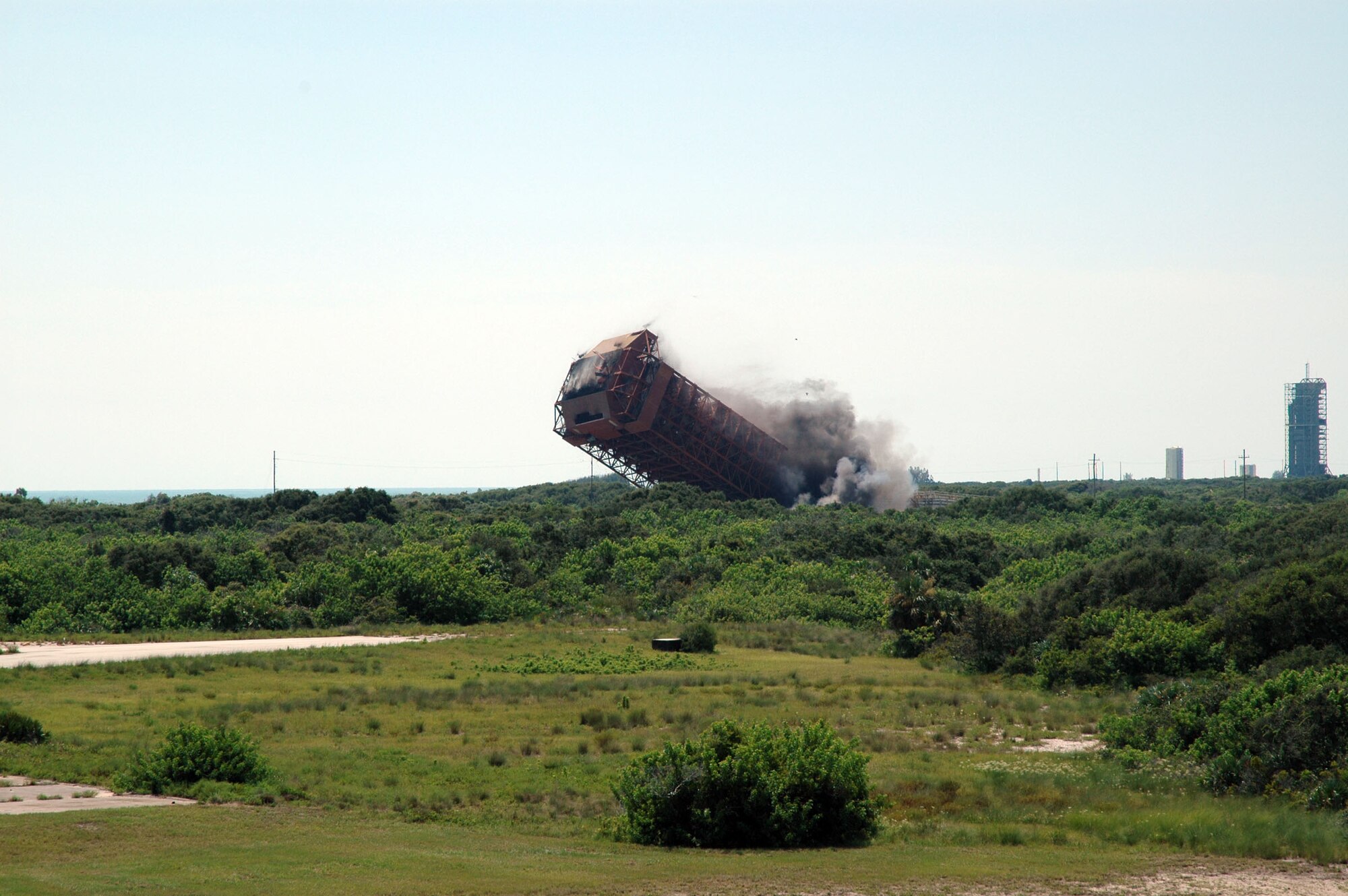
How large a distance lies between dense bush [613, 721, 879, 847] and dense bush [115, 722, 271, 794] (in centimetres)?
598

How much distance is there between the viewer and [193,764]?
1747 cm

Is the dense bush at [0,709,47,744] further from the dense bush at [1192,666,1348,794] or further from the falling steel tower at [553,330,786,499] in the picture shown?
the falling steel tower at [553,330,786,499]

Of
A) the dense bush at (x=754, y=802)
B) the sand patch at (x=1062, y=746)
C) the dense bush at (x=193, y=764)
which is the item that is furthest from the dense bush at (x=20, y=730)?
the sand patch at (x=1062, y=746)

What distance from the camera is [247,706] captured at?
2548 cm

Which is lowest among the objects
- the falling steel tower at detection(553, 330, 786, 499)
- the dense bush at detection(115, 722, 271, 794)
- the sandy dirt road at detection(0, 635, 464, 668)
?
the sandy dirt road at detection(0, 635, 464, 668)

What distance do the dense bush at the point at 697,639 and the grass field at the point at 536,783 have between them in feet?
10.2

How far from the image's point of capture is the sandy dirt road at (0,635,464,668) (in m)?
33.2

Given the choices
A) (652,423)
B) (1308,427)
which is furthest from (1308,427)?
(652,423)

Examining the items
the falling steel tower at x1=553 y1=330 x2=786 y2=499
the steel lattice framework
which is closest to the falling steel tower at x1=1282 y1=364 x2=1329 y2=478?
the steel lattice framework

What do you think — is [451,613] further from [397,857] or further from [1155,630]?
[397,857]

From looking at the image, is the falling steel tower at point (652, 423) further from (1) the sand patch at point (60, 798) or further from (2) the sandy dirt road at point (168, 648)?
(1) the sand patch at point (60, 798)

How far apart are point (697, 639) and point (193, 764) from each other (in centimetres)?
2255

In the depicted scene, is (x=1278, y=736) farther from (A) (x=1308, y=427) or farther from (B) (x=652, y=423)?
(A) (x=1308, y=427)

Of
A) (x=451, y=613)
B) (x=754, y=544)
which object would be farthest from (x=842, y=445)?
(x=451, y=613)
